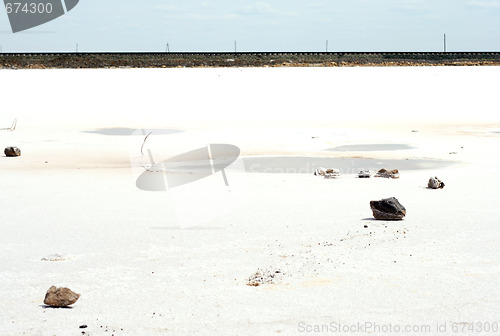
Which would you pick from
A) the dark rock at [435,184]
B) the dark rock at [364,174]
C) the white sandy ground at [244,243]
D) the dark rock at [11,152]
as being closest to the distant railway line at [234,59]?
the white sandy ground at [244,243]

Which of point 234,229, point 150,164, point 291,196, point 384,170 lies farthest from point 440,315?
point 150,164

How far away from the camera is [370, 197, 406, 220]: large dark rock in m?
6.45

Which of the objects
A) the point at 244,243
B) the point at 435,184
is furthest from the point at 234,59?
Result: the point at 244,243

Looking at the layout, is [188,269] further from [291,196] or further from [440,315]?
[291,196]

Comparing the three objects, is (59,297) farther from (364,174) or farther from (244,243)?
(364,174)

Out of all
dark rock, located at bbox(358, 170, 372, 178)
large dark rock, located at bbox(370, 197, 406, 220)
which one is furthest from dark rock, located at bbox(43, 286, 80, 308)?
dark rock, located at bbox(358, 170, 372, 178)

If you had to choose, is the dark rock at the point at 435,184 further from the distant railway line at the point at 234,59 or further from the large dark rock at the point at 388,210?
the distant railway line at the point at 234,59

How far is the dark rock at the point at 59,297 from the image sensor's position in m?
4.20

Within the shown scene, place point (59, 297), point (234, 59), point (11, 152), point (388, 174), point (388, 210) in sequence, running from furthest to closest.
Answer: point (234, 59)
point (11, 152)
point (388, 174)
point (388, 210)
point (59, 297)

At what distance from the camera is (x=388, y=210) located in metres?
6.45

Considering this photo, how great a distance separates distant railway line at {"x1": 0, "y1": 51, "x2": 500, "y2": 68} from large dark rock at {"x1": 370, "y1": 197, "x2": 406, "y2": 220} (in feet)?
159

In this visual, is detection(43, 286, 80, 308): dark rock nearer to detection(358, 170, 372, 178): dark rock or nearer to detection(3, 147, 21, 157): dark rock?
detection(358, 170, 372, 178): dark rock

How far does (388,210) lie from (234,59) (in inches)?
1984

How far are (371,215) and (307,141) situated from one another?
6926 millimetres
